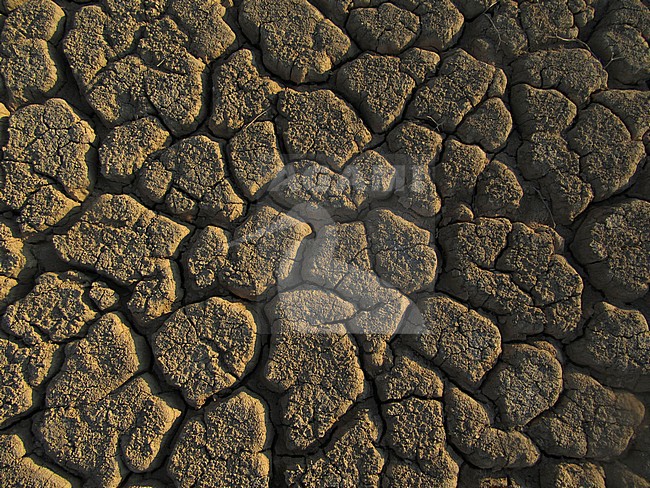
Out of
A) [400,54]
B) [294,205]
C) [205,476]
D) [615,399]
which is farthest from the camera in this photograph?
[400,54]

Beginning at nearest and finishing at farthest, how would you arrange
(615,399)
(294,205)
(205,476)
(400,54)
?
(205,476) → (615,399) → (294,205) → (400,54)

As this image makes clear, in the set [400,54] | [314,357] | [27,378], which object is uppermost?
[400,54]

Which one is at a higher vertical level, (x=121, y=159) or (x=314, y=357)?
(x=121, y=159)

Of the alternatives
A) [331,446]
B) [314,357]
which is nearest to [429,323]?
[314,357]

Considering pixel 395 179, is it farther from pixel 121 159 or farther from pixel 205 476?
pixel 205 476

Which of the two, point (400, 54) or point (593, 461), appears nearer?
point (593, 461)

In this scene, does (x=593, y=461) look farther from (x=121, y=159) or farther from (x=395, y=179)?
(x=121, y=159)
